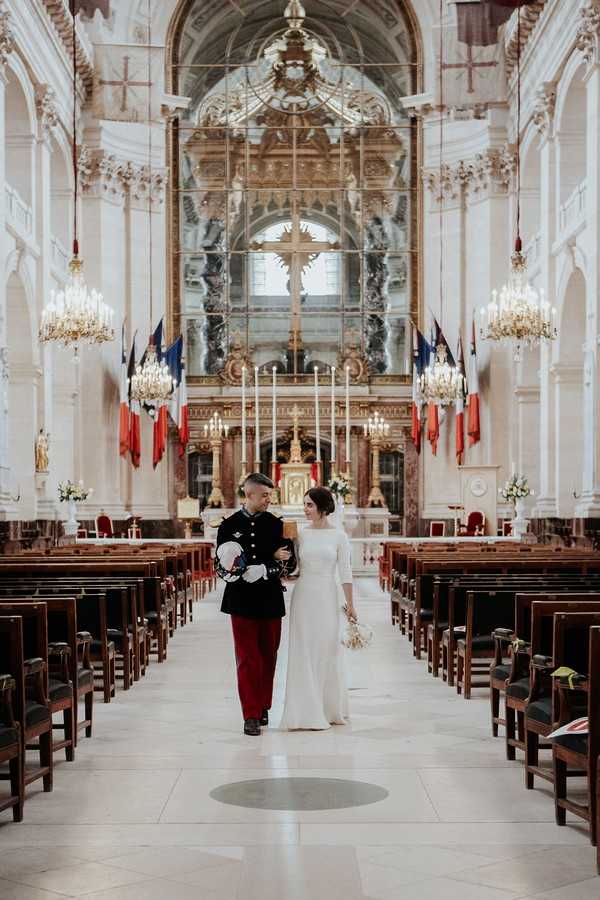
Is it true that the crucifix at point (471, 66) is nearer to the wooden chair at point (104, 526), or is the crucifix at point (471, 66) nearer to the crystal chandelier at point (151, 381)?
the crystal chandelier at point (151, 381)

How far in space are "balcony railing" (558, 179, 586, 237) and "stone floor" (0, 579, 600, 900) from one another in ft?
49.1

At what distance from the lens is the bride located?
772 cm

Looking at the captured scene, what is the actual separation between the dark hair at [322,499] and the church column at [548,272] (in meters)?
16.5

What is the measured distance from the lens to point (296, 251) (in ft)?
105

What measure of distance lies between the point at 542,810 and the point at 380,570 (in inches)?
652

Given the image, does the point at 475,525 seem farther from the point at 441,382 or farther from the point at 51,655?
the point at 51,655

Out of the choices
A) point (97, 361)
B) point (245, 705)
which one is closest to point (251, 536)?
point (245, 705)

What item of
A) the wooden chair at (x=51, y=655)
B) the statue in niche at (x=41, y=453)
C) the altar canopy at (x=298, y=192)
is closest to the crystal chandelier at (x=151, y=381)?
the statue in niche at (x=41, y=453)

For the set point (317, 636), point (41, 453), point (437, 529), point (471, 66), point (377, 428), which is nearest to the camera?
point (317, 636)

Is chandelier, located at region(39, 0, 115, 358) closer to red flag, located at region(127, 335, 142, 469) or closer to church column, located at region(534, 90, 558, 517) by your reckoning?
red flag, located at region(127, 335, 142, 469)

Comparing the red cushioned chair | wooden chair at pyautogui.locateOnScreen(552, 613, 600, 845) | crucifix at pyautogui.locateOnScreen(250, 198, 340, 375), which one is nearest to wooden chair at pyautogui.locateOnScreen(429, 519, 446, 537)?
the red cushioned chair

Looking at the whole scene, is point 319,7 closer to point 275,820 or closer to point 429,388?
point 429,388

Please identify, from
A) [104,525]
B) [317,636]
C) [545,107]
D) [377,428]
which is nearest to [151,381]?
[104,525]

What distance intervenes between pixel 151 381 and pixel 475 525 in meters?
7.36
